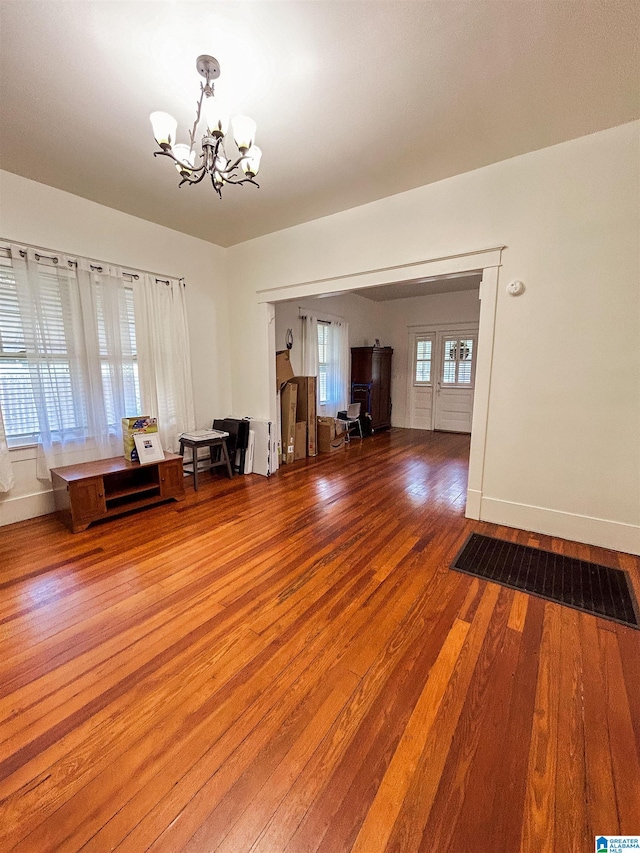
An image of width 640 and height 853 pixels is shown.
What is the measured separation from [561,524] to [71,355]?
457cm

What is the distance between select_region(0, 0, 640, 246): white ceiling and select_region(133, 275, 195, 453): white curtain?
116 cm

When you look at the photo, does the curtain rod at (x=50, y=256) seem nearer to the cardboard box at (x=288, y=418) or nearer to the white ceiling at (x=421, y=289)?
the cardboard box at (x=288, y=418)

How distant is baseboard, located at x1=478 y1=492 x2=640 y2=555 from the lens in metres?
2.49

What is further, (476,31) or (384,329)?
(384,329)

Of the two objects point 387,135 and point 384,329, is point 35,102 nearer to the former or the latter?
point 387,135

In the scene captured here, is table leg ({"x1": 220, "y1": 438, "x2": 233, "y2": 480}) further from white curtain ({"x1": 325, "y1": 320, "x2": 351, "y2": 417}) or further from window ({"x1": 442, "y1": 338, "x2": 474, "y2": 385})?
window ({"x1": 442, "y1": 338, "x2": 474, "y2": 385})

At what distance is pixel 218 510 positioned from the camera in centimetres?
332

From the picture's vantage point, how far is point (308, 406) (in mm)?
5219

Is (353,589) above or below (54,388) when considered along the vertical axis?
below

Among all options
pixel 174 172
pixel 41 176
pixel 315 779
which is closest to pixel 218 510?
pixel 315 779

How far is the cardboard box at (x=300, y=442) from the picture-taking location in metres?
5.17

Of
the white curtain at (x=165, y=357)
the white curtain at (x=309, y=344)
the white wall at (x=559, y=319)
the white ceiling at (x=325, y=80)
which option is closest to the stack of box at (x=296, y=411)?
the white curtain at (x=309, y=344)

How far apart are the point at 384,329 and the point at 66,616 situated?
7.39m

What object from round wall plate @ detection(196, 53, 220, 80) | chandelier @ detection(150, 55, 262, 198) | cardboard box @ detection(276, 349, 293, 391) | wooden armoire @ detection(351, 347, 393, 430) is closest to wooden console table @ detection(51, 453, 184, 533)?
cardboard box @ detection(276, 349, 293, 391)
